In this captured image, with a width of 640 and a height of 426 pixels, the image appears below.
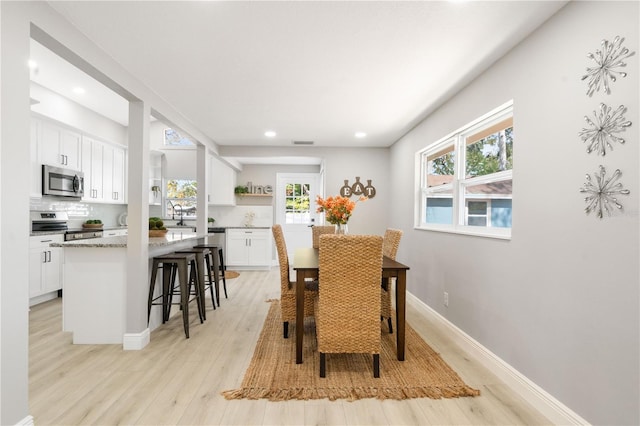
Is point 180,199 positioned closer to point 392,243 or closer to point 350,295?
point 392,243

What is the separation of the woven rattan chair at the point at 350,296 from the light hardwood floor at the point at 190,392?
1.24 feet

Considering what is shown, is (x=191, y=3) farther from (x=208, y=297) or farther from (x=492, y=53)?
(x=208, y=297)

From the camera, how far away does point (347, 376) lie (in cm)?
236

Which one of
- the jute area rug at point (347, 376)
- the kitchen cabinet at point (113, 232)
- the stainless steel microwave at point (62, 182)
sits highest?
the stainless steel microwave at point (62, 182)

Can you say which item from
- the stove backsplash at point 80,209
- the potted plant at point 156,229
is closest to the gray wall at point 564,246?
the potted plant at point 156,229

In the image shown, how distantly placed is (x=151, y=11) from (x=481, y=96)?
8.13 ft

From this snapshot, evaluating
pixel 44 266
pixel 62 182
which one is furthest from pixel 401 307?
pixel 62 182

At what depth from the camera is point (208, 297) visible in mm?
4555

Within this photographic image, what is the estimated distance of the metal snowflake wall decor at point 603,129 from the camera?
5.03ft

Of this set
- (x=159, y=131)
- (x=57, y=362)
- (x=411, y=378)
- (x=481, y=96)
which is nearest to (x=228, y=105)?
(x=481, y=96)

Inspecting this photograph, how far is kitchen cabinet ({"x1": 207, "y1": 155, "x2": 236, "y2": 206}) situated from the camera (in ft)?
21.0

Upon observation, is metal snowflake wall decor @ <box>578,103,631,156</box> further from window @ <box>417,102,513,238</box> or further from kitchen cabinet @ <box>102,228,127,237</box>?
kitchen cabinet @ <box>102,228,127,237</box>

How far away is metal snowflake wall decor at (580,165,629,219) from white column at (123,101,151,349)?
314 cm

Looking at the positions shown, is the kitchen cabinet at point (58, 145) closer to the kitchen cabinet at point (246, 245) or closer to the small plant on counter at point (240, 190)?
the kitchen cabinet at point (246, 245)
